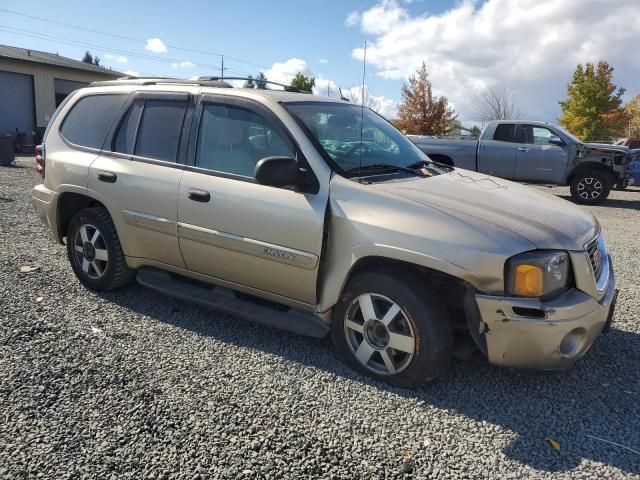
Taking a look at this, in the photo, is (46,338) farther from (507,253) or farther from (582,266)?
(582,266)

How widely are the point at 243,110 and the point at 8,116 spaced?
27421 millimetres

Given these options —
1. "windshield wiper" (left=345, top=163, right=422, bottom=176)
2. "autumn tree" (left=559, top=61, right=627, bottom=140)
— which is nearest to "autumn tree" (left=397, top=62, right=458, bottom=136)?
"autumn tree" (left=559, top=61, right=627, bottom=140)

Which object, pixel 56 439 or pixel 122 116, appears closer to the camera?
pixel 56 439

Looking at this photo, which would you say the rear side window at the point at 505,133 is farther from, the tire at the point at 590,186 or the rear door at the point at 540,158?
the tire at the point at 590,186

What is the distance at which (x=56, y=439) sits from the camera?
8.57 feet

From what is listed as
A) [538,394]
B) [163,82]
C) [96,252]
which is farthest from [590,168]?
[96,252]

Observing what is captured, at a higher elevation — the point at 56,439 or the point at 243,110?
the point at 243,110

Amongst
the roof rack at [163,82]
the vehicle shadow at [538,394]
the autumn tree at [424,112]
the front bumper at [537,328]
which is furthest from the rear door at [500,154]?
the autumn tree at [424,112]

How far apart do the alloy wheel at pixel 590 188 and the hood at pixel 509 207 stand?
9.44 metres

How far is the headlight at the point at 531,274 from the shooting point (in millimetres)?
2816

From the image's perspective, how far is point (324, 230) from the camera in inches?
130

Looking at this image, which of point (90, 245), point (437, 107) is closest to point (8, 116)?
point (437, 107)

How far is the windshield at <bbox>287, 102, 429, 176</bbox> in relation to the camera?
3594 mm

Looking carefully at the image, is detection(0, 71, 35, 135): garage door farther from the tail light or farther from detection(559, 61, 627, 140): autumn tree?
detection(559, 61, 627, 140): autumn tree
